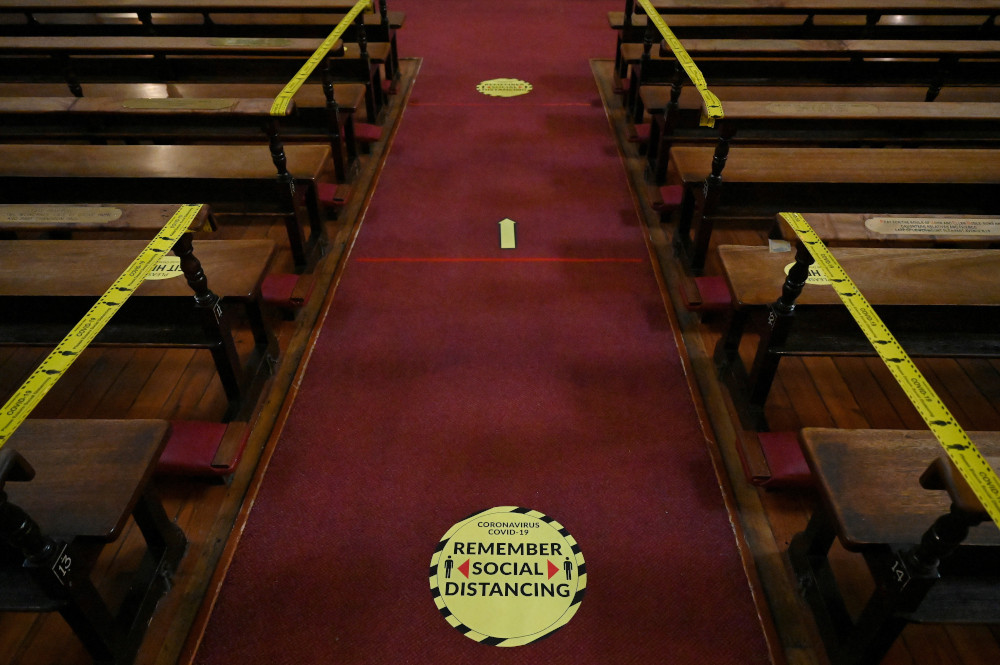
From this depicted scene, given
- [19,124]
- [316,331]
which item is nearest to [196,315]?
[316,331]

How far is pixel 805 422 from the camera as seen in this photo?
92.8 inches

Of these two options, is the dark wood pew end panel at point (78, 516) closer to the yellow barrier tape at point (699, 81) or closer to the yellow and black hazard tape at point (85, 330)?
the yellow and black hazard tape at point (85, 330)

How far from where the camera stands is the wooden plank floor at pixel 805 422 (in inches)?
68.0

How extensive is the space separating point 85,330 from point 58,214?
27.4 inches

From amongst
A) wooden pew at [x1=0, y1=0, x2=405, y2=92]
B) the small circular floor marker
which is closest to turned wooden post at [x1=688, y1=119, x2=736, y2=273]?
wooden pew at [x1=0, y1=0, x2=405, y2=92]

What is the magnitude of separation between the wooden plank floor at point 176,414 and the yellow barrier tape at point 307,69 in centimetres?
86

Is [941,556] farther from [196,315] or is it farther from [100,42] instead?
[100,42]

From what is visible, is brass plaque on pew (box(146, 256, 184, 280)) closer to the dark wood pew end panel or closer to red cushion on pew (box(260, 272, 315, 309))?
red cushion on pew (box(260, 272, 315, 309))

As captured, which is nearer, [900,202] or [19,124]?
[900,202]

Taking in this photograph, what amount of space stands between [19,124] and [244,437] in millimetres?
2925

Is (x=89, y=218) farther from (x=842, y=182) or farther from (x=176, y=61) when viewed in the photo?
(x=842, y=182)

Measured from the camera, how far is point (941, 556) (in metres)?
1.25

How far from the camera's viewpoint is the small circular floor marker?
17.0 feet

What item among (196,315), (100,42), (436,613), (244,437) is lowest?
(436,613)
